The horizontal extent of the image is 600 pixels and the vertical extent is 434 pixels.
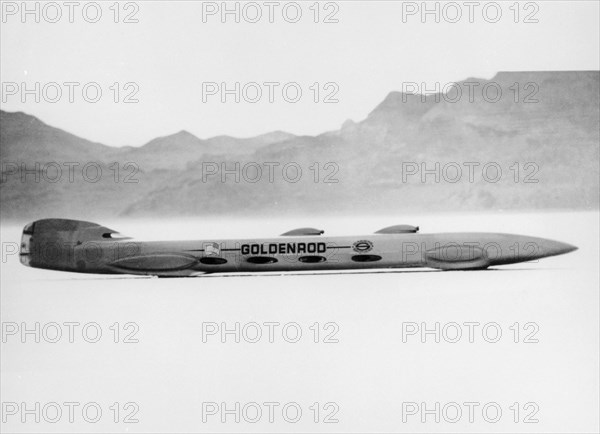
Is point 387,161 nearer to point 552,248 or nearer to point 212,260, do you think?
point 552,248

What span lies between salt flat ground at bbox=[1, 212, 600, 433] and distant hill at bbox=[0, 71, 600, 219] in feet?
1.37

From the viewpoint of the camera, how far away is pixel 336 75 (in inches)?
168

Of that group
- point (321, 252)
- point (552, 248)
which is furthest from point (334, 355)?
point (552, 248)

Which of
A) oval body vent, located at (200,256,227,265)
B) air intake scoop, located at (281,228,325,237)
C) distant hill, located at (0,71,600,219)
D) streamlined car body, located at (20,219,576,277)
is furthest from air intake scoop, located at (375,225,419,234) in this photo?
oval body vent, located at (200,256,227,265)

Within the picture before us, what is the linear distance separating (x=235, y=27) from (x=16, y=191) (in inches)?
64.8

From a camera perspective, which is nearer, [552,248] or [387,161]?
[552,248]

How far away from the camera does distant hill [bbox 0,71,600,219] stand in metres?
4.17

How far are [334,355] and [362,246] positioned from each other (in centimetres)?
64

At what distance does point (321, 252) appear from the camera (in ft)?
13.4

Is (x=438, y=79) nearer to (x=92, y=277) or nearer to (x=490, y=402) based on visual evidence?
(x=490, y=402)

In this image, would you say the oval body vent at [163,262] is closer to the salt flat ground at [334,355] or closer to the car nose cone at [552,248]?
the salt flat ground at [334,355]

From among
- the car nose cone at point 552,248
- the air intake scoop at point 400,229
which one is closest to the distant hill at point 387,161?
the air intake scoop at point 400,229

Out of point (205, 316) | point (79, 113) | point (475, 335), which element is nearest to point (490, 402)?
point (475, 335)

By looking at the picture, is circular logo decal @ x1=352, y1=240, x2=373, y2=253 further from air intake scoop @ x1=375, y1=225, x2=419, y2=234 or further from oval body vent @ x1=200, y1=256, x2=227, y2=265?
oval body vent @ x1=200, y1=256, x2=227, y2=265
